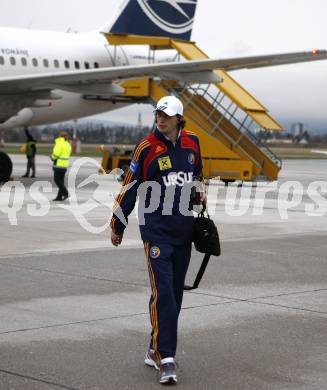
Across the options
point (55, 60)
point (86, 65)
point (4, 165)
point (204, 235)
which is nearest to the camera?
point (204, 235)

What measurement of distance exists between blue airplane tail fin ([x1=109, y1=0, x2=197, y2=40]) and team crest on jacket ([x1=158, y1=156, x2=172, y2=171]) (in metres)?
26.0

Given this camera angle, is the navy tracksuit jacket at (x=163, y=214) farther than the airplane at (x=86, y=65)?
No

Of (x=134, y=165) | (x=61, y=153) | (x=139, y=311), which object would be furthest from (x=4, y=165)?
(x=134, y=165)

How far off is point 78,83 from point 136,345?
19.1m

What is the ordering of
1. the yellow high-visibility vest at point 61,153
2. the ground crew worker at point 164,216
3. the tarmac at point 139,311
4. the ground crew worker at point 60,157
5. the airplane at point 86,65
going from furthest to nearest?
the airplane at point 86,65 < the yellow high-visibility vest at point 61,153 < the ground crew worker at point 60,157 < the ground crew worker at point 164,216 < the tarmac at point 139,311

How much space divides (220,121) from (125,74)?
18.4 ft

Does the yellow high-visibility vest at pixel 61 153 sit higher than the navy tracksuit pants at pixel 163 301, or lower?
lower

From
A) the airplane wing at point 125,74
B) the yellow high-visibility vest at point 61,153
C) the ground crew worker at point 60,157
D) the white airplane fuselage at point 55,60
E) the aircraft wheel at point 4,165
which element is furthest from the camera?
the white airplane fuselage at point 55,60

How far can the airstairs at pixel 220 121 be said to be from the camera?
93.7ft

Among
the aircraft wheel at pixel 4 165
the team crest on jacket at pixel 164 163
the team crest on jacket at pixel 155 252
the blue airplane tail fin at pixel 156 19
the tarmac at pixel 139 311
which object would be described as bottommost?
the aircraft wheel at pixel 4 165

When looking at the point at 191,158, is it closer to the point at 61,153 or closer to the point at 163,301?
the point at 163,301

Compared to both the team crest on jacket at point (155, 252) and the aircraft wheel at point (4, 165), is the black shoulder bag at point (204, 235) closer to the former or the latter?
the team crest on jacket at point (155, 252)

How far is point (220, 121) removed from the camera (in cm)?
3022

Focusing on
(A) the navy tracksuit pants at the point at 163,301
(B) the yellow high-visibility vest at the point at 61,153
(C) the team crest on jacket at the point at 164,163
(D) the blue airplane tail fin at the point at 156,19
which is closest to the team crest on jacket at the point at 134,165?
(C) the team crest on jacket at the point at 164,163
